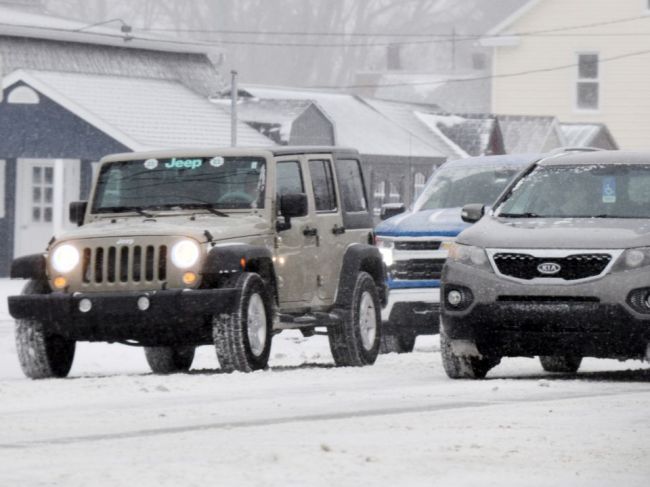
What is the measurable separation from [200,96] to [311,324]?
30.2 meters

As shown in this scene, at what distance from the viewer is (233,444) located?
34.3 feet

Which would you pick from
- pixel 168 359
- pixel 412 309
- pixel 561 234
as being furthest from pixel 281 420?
pixel 412 309

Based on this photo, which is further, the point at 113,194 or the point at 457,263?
the point at 113,194

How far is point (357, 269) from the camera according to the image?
58.1 ft

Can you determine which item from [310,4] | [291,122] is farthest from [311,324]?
[310,4]

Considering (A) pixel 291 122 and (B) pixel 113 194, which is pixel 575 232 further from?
(A) pixel 291 122

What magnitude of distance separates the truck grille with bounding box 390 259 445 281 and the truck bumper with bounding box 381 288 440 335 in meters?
0.14

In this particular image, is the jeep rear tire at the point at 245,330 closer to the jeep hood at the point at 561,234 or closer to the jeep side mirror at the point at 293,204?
the jeep side mirror at the point at 293,204

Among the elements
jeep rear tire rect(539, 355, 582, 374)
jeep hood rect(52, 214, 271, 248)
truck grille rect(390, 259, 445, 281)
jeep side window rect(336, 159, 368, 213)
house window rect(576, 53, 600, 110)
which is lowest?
jeep rear tire rect(539, 355, 582, 374)

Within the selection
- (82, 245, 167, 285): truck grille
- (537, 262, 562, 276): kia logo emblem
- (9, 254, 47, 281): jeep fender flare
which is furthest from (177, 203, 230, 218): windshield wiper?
(537, 262, 562, 276): kia logo emblem

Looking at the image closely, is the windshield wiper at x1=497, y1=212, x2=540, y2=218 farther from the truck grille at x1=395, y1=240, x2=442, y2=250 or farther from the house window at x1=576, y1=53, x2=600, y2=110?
the house window at x1=576, y1=53, x2=600, y2=110

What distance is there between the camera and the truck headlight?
1587 cm

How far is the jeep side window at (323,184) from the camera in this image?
1769cm

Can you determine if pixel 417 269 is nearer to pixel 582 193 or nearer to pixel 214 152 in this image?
pixel 214 152
